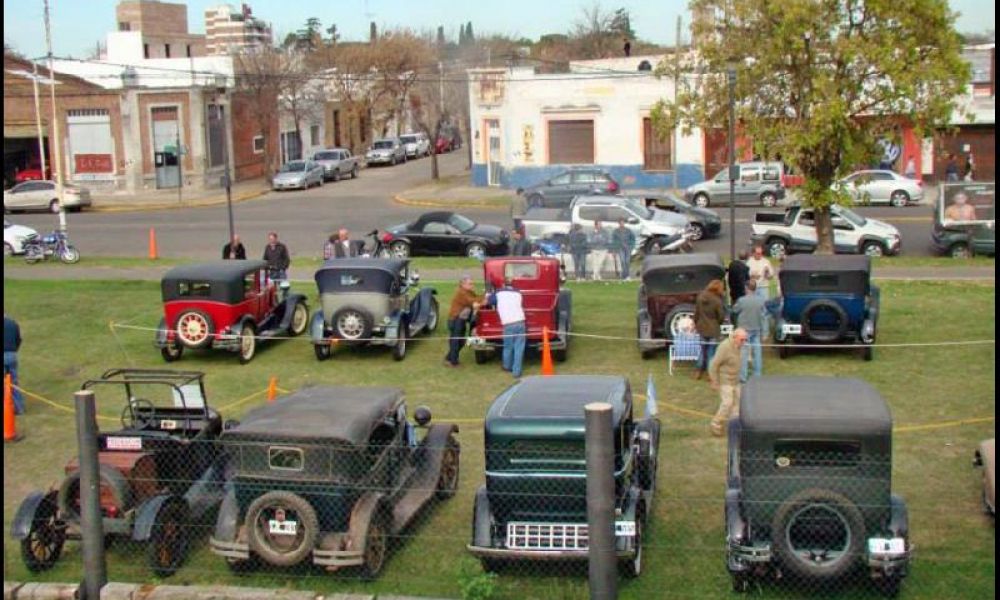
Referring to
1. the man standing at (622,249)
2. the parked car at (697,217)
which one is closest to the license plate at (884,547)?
the man standing at (622,249)

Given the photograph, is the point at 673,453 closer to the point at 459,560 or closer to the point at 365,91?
the point at 459,560

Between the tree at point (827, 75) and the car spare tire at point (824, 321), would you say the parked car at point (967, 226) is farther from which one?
the car spare tire at point (824, 321)

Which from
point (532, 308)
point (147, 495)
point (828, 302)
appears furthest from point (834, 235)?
point (147, 495)

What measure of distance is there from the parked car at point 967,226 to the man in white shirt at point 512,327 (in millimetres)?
15414

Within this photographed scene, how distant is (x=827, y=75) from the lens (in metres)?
26.8

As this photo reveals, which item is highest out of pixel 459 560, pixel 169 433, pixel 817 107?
pixel 817 107

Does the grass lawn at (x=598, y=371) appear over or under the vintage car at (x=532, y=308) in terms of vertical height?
under

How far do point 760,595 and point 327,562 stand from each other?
3.40 meters

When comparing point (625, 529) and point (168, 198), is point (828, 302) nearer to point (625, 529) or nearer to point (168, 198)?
point (625, 529)

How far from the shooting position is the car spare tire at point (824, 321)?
18.0 metres

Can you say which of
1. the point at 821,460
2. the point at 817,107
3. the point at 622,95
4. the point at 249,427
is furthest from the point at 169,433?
the point at 622,95

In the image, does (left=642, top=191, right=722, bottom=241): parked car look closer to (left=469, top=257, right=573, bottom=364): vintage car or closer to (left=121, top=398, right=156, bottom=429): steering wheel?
(left=469, top=257, right=573, bottom=364): vintage car

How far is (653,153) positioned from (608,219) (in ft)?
60.2

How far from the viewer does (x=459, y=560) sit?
411 inches
